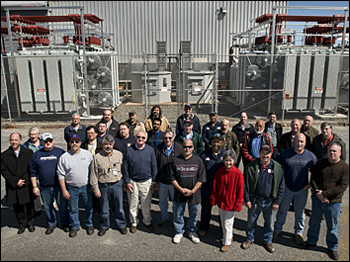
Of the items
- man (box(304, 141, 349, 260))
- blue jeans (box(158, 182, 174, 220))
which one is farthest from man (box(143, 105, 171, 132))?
man (box(304, 141, 349, 260))

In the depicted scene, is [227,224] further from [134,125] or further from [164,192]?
[134,125]

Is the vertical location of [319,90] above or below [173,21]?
below

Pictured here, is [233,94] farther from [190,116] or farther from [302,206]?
[302,206]

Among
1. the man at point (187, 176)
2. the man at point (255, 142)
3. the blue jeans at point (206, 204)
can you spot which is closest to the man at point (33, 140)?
the man at point (187, 176)

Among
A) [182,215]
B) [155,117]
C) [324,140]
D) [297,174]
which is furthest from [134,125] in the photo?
[324,140]

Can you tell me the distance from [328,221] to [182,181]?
2.16 meters

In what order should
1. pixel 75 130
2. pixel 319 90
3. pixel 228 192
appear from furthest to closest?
pixel 319 90
pixel 75 130
pixel 228 192

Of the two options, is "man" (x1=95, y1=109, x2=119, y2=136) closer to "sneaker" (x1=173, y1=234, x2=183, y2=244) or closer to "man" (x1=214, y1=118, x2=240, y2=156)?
"man" (x1=214, y1=118, x2=240, y2=156)

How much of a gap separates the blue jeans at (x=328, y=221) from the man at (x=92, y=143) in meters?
3.59

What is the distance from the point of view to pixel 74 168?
422 cm

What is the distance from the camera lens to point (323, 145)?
4699 mm

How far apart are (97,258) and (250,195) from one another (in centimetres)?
238

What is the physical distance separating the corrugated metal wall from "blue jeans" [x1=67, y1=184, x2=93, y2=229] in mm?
17551

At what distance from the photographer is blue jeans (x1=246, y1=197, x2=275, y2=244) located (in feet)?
13.0
